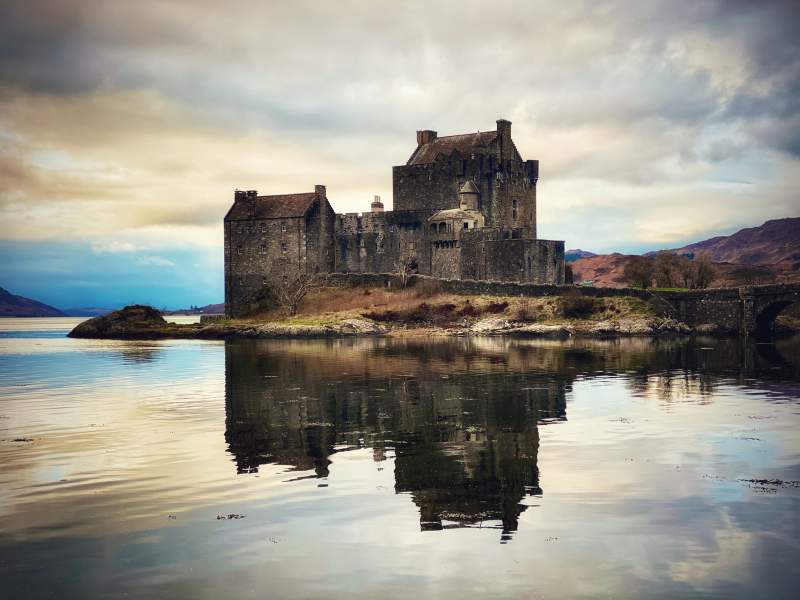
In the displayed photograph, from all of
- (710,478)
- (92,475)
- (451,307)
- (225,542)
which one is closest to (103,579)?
(225,542)

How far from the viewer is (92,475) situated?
68.5 feet

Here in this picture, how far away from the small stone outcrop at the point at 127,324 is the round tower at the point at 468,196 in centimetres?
3915

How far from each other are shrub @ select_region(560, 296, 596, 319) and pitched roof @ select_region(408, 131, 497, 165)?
23.3 meters

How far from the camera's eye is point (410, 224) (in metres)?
96.8

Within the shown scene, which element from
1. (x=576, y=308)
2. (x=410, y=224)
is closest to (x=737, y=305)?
(x=576, y=308)

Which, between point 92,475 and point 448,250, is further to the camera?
point 448,250

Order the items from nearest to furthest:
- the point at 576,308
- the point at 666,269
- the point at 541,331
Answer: the point at 541,331, the point at 576,308, the point at 666,269

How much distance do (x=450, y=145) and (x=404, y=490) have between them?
284 feet

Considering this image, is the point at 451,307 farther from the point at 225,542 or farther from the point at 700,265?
the point at 225,542

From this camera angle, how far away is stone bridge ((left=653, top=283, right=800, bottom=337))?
261 ft

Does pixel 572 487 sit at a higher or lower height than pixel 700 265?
lower

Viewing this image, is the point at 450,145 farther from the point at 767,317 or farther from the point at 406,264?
the point at 767,317

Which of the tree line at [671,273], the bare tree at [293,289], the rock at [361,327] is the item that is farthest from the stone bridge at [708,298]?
the tree line at [671,273]

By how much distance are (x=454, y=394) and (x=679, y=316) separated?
55.1 meters
